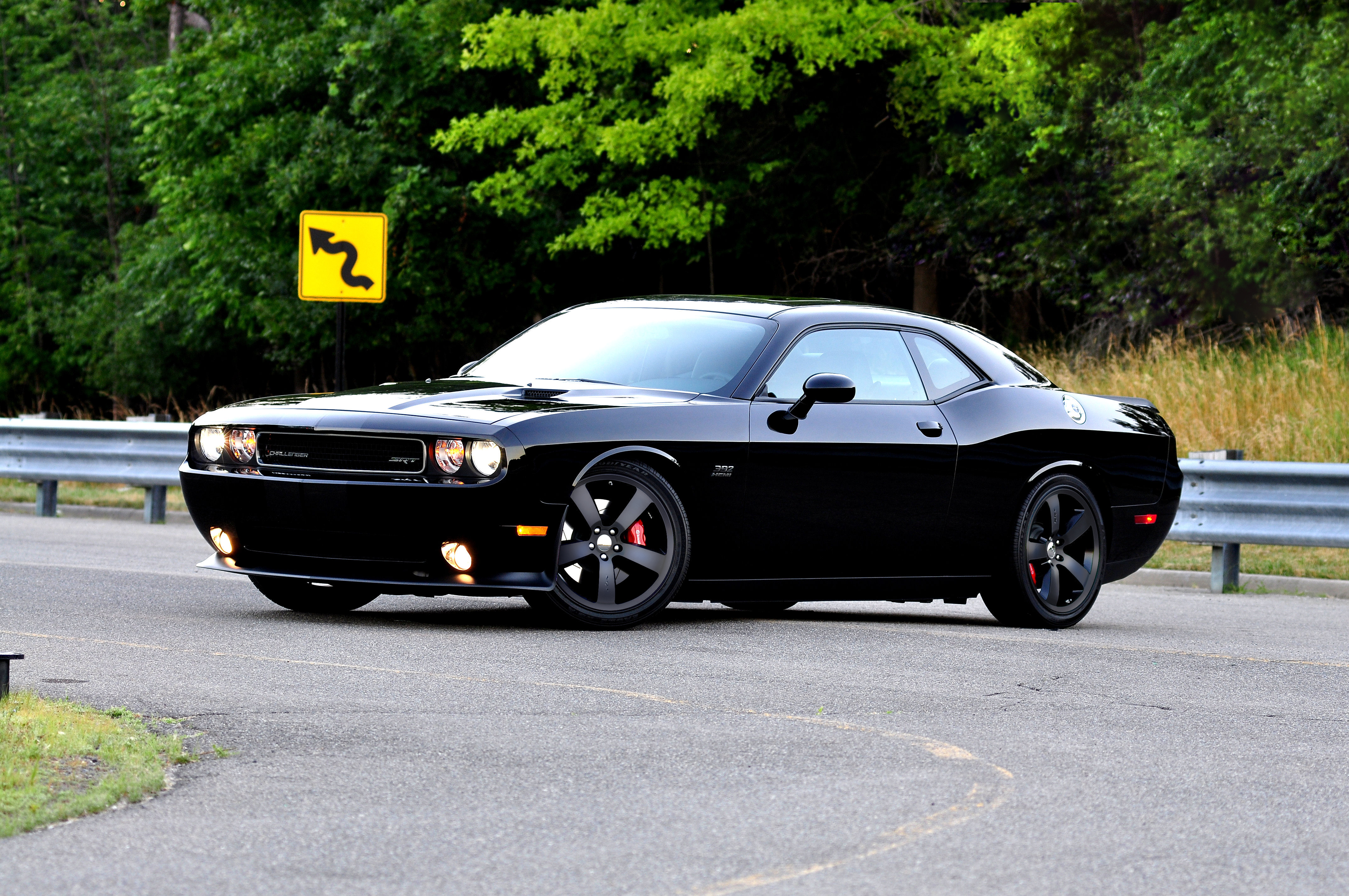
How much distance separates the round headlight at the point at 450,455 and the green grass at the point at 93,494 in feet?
31.2

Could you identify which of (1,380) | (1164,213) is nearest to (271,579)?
(1164,213)

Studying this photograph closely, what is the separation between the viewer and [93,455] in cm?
1667

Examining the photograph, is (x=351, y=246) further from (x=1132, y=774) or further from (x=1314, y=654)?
(x=1132, y=774)

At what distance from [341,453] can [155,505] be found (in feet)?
29.3

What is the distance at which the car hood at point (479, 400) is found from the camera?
8094 mm

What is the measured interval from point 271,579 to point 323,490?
3.77 feet

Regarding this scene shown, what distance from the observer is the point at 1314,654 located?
28.7 ft

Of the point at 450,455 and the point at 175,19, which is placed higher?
the point at 175,19

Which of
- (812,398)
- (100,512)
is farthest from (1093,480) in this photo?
(100,512)

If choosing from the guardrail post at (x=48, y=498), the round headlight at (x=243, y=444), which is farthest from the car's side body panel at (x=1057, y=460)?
the guardrail post at (x=48, y=498)

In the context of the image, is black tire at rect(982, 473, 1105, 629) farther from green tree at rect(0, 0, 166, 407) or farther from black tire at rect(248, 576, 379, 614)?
green tree at rect(0, 0, 166, 407)

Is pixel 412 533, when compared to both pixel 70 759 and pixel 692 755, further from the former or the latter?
pixel 70 759

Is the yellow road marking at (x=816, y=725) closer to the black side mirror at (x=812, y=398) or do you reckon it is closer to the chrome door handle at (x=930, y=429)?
the black side mirror at (x=812, y=398)

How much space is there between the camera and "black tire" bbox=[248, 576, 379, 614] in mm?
9078
